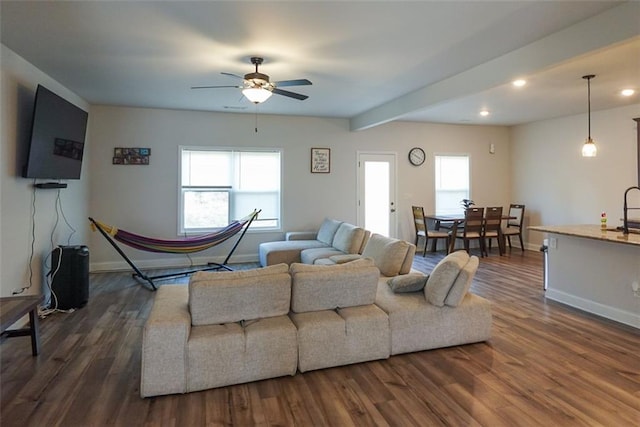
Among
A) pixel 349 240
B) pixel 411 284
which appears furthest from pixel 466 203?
pixel 411 284

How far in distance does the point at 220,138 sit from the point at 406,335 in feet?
15.3

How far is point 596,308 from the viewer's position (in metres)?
3.85

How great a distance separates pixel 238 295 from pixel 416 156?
5706 mm

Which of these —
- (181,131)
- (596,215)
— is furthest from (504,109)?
(181,131)

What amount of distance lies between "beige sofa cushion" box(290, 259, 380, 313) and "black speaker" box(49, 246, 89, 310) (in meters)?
2.73

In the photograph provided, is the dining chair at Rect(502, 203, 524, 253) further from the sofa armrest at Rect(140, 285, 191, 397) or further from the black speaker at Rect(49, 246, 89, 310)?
the black speaker at Rect(49, 246, 89, 310)

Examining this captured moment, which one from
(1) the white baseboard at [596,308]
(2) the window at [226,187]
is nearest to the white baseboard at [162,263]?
(2) the window at [226,187]

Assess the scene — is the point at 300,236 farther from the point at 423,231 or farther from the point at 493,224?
the point at 493,224

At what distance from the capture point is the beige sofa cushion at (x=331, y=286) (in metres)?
2.71

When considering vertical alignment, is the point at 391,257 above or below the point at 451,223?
below

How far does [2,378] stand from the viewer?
253 centimetres

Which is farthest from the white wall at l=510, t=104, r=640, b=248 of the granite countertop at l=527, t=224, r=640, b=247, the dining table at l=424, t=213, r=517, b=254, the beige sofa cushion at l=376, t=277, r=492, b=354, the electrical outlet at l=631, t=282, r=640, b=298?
the beige sofa cushion at l=376, t=277, r=492, b=354

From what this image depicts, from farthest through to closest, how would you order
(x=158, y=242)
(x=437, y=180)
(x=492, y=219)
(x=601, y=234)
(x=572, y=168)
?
(x=437, y=180) → (x=492, y=219) → (x=572, y=168) → (x=158, y=242) → (x=601, y=234)

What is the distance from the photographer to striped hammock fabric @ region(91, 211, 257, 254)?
15.3ft
